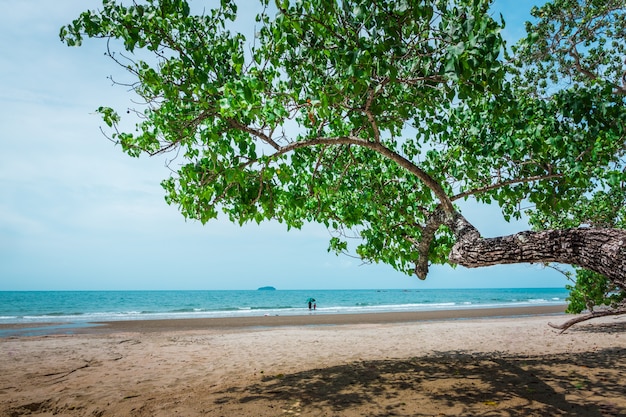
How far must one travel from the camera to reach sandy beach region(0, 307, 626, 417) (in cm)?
548

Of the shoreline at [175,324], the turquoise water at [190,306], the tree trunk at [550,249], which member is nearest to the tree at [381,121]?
the tree trunk at [550,249]

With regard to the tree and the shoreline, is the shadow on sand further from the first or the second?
the shoreline

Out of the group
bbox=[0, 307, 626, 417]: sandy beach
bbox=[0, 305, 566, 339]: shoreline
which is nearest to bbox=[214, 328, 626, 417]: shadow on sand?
bbox=[0, 307, 626, 417]: sandy beach

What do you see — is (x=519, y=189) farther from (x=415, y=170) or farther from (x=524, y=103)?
(x=415, y=170)

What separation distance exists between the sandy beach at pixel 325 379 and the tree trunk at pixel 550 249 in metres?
1.80

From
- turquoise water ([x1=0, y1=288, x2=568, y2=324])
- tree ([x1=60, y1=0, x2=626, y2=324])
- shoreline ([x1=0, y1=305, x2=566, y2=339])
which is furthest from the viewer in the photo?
turquoise water ([x1=0, y1=288, x2=568, y2=324])

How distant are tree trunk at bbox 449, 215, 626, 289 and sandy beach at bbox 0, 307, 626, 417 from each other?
1796 mm

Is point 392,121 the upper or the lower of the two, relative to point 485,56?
upper

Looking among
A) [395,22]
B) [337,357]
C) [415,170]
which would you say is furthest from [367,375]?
[395,22]

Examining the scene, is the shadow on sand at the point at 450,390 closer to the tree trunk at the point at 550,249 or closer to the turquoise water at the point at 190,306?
the tree trunk at the point at 550,249

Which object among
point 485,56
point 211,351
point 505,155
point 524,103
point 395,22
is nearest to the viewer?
point 485,56

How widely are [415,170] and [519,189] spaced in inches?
101

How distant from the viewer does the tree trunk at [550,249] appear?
427cm

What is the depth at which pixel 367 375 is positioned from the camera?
739cm
